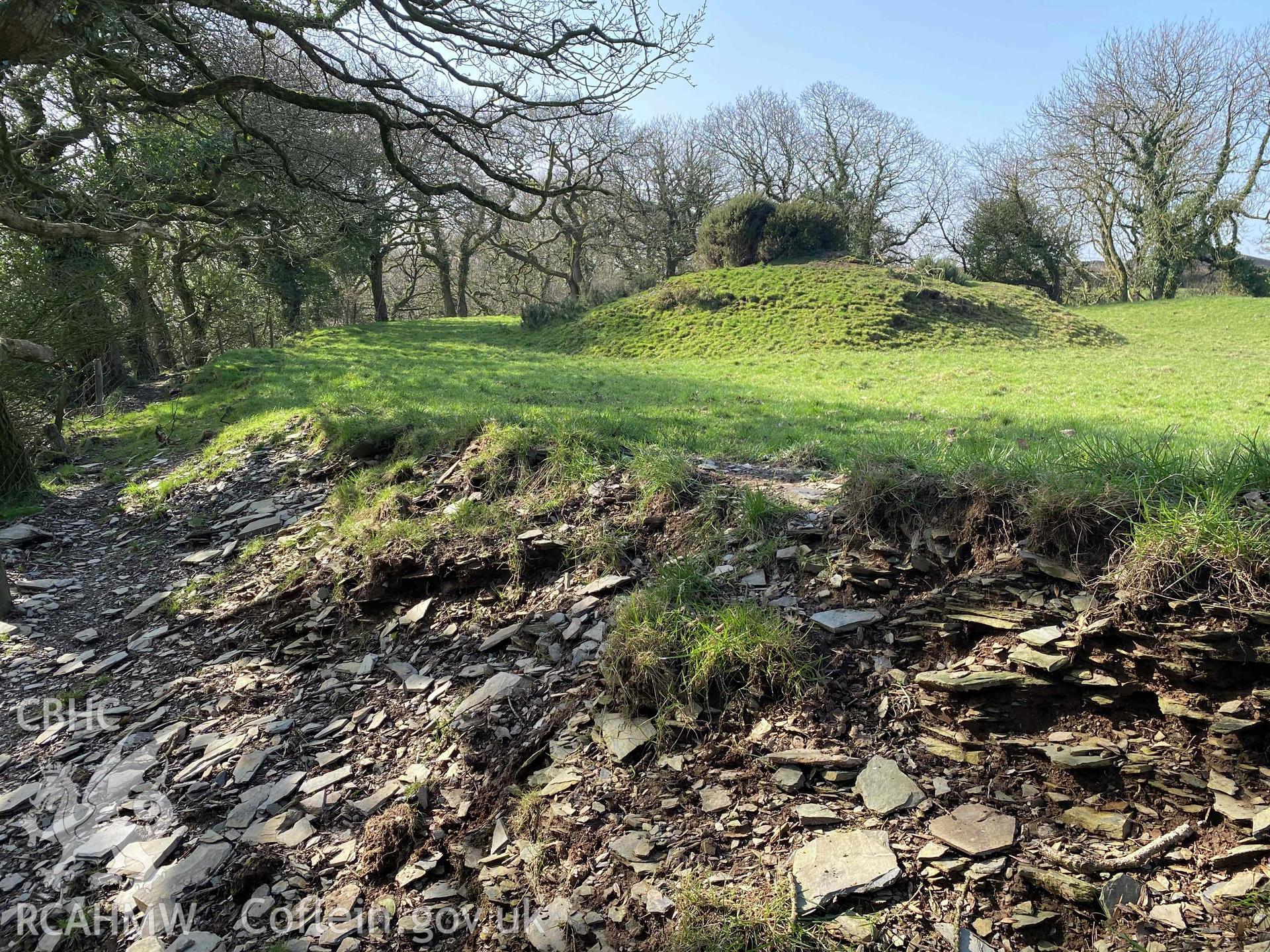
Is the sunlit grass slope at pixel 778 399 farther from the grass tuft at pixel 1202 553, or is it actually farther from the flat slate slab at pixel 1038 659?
the flat slate slab at pixel 1038 659

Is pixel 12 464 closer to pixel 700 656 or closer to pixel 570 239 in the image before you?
pixel 700 656

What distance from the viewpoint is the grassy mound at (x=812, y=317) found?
19234mm

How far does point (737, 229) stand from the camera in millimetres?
26688

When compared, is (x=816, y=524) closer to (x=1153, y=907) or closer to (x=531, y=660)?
(x=531, y=660)

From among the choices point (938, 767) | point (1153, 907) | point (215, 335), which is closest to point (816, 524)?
point (938, 767)

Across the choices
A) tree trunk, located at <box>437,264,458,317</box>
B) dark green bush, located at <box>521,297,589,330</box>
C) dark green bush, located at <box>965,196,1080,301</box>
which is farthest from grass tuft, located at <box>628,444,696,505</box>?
dark green bush, located at <box>965,196,1080,301</box>

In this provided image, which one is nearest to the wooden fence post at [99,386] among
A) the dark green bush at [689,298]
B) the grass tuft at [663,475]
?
the grass tuft at [663,475]

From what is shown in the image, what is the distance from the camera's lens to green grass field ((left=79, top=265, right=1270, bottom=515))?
6.23 meters

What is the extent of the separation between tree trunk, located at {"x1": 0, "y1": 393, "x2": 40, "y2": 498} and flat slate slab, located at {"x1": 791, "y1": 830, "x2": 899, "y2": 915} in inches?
407

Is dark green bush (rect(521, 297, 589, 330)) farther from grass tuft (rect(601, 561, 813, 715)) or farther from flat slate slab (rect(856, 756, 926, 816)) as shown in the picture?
flat slate slab (rect(856, 756, 926, 816))

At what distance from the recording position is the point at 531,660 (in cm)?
437

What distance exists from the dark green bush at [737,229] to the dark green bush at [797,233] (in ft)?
1.01

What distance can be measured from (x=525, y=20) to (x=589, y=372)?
7.59 metres

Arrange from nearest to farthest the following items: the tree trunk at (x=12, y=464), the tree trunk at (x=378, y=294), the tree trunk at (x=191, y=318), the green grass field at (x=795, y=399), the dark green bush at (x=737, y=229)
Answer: the green grass field at (x=795, y=399), the tree trunk at (x=12, y=464), the tree trunk at (x=191, y=318), the dark green bush at (x=737, y=229), the tree trunk at (x=378, y=294)
